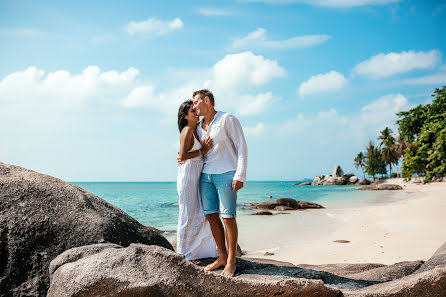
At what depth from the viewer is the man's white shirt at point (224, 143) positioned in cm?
478

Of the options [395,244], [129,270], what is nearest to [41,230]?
[129,270]

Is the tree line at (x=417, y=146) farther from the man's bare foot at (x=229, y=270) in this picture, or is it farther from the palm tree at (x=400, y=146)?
the man's bare foot at (x=229, y=270)

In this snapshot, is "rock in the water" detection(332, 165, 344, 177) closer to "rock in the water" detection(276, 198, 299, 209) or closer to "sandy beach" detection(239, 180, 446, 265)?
"rock in the water" detection(276, 198, 299, 209)

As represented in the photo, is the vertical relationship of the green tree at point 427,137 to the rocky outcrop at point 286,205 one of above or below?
above

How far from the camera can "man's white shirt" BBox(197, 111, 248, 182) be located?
478 centimetres

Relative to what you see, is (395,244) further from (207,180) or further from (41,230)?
(41,230)

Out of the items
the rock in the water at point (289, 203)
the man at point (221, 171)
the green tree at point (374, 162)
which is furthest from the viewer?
the green tree at point (374, 162)

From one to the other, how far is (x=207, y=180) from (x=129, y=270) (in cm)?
195

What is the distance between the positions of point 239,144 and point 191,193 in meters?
0.95

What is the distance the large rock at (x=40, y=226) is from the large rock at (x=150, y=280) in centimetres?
75

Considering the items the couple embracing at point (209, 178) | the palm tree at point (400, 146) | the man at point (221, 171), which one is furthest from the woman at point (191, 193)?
the palm tree at point (400, 146)

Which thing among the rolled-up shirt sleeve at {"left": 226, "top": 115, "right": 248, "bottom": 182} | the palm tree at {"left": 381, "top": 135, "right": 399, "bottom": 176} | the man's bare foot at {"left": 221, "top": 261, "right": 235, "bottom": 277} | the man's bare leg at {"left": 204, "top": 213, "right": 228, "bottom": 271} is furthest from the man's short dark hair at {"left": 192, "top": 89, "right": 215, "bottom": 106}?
the palm tree at {"left": 381, "top": 135, "right": 399, "bottom": 176}

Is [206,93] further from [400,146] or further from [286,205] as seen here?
[400,146]

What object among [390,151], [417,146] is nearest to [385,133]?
[390,151]
